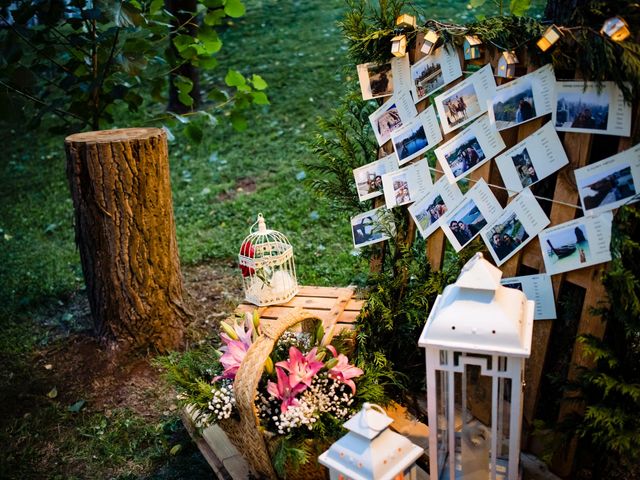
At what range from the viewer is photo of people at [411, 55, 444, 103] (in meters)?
2.75

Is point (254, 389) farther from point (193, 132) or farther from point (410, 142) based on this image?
point (193, 132)

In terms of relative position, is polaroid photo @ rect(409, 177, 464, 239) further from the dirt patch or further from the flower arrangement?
the dirt patch

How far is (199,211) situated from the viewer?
5.93m

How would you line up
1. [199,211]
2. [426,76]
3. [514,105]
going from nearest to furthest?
[514,105]
[426,76]
[199,211]

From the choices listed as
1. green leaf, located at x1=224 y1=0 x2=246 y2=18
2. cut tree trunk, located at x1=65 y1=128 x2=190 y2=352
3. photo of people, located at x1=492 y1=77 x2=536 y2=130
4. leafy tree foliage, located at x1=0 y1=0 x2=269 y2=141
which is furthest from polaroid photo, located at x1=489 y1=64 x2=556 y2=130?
cut tree trunk, located at x1=65 y1=128 x2=190 y2=352

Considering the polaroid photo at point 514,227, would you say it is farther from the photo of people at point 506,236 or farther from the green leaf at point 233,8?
the green leaf at point 233,8

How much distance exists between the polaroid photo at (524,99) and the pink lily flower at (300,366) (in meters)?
1.26

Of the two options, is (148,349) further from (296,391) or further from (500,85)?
(500,85)

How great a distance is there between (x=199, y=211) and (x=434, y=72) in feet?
11.9

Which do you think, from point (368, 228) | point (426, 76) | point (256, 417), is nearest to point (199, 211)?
point (368, 228)

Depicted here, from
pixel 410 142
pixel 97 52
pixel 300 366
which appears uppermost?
pixel 97 52

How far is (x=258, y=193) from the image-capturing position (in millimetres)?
5969

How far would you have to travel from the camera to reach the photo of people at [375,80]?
300 centimetres

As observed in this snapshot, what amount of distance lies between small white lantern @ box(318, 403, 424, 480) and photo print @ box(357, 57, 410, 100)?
5.41ft
